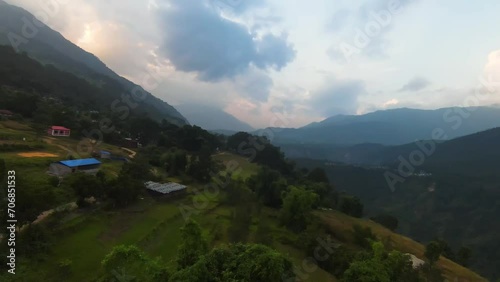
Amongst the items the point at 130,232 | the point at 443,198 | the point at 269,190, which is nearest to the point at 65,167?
the point at 130,232

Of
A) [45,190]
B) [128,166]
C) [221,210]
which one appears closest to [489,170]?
[221,210]

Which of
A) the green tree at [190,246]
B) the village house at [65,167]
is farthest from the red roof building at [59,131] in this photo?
the green tree at [190,246]

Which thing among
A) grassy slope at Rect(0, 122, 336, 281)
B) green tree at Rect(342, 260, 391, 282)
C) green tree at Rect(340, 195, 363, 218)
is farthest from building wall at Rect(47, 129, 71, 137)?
green tree at Rect(342, 260, 391, 282)

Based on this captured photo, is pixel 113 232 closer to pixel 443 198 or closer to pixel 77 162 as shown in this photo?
pixel 77 162

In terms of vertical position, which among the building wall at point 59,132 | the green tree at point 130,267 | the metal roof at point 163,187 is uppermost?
the building wall at point 59,132

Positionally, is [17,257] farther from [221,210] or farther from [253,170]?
[253,170]

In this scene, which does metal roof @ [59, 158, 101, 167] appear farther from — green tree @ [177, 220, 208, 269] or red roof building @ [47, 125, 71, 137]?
green tree @ [177, 220, 208, 269]

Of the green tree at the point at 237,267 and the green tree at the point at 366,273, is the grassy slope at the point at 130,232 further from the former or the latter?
the green tree at the point at 237,267
